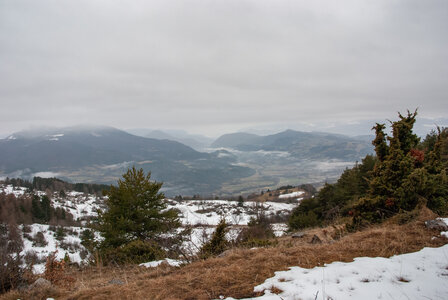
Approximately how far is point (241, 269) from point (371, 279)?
2.18m

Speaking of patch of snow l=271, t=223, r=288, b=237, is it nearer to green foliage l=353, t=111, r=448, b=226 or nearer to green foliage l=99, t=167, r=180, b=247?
green foliage l=99, t=167, r=180, b=247

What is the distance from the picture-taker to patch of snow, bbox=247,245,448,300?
322 cm

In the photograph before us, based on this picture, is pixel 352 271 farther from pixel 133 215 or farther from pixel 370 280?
pixel 133 215

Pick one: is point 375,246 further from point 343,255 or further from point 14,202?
point 14,202

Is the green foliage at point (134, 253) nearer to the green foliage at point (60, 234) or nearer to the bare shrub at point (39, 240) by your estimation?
the bare shrub at point (39, 240)

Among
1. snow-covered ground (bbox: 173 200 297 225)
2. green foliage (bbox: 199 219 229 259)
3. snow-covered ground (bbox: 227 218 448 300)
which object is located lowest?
snow-covered ground (bbox: 173 200 297 225)

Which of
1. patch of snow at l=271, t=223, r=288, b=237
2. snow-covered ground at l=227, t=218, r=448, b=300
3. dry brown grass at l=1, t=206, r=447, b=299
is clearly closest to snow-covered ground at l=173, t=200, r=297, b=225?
patch of snow at l=271, t=223, r=288, b=237

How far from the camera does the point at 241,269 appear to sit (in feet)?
14.4

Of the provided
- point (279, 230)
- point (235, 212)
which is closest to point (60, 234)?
point (235, 212)

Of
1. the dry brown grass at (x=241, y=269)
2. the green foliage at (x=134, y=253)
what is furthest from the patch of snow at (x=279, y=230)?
the dry brown grass at (x=241, y=269)

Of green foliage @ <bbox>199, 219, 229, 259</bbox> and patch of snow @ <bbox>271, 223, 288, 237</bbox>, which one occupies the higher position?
green foliage @ <bbox>199, 219, 229, 259</bbox>

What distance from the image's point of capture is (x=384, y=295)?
317cm

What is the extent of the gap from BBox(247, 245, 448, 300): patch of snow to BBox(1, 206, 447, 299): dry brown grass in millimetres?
312

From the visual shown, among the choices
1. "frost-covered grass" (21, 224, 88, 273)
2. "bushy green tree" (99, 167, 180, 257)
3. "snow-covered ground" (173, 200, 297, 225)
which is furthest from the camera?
"frost-covered grass" (21, 224, 88, 273)
